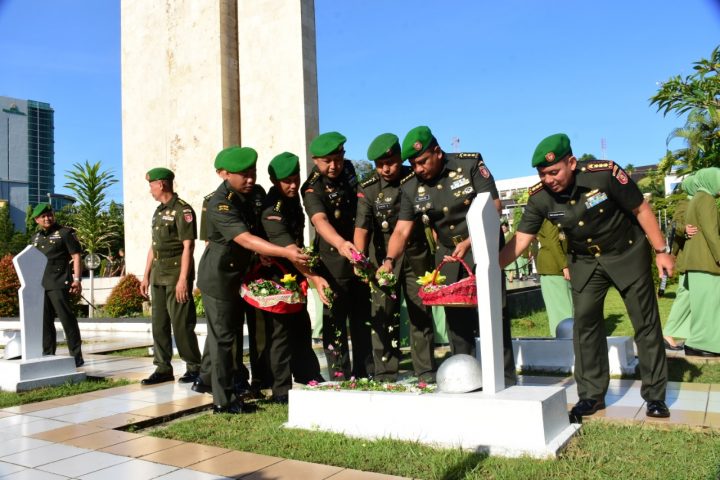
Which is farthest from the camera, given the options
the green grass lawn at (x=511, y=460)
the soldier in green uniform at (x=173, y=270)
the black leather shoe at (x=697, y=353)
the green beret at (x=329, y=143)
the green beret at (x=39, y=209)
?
the green beret at (x=39, y=209)

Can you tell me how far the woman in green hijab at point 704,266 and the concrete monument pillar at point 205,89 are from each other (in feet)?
21.3

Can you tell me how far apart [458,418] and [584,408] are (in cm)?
119

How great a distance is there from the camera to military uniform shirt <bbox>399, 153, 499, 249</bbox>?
461cm

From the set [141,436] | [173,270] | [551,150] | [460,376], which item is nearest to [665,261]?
[551,150]

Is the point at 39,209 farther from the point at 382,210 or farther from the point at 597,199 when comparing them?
the point at 597,199

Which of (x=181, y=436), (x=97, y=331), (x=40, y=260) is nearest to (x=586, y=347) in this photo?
(x=181, y=436)

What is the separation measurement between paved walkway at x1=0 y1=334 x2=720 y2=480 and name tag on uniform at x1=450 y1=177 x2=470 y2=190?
184cm

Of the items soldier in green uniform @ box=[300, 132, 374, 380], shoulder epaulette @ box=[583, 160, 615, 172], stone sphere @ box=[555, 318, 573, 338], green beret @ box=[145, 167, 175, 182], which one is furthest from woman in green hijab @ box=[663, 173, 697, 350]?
green beret @ box=[145, 167, 175, 182]

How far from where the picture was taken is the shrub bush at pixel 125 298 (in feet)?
48.4

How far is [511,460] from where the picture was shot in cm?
329

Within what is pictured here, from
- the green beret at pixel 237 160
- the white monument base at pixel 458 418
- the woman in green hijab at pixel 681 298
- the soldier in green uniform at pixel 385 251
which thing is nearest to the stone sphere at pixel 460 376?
the white monument base at pixel 458 418

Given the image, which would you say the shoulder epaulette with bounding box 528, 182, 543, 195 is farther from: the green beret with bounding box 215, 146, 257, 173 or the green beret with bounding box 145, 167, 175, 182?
the green beret with bounding box 145, 167, 175, 182

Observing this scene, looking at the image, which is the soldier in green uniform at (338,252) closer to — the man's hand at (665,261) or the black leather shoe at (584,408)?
the black leather shoe at (584,408)

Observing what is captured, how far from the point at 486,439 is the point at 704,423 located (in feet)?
4.99
